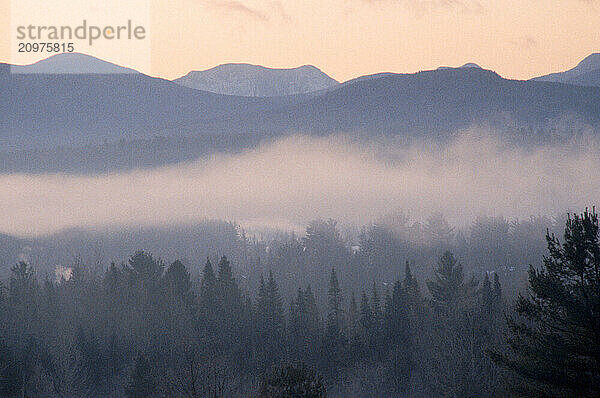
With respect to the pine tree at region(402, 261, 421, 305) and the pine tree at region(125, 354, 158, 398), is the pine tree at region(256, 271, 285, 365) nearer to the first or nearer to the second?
the pine tree at region(402, 261, 421, 305)

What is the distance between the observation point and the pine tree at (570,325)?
935 inches

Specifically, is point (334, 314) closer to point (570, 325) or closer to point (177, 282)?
point (177, 282)

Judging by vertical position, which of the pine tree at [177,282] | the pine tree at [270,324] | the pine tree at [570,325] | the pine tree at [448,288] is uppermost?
the pine tree at [570,325]

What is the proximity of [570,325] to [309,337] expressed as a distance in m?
48.7

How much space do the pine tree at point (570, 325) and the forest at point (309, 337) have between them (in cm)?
5

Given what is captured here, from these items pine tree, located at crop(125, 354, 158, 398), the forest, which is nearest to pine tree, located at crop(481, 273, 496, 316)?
the forest

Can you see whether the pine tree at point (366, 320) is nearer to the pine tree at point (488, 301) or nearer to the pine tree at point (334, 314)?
the pine tree at point (334, 314)

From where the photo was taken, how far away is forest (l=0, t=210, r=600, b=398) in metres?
24.8

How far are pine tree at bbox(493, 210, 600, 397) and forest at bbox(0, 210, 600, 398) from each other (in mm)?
47

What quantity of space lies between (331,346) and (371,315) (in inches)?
381

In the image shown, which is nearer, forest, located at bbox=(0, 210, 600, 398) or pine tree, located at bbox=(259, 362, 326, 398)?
forest, located at bbox=(0, 210, 600, 398)

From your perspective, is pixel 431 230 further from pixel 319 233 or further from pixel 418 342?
pixel 418 342

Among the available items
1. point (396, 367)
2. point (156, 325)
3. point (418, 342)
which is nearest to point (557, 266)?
point (396, 367)

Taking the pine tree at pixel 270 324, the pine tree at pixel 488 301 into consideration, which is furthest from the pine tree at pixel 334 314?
the pine tree at pixel 488 301
